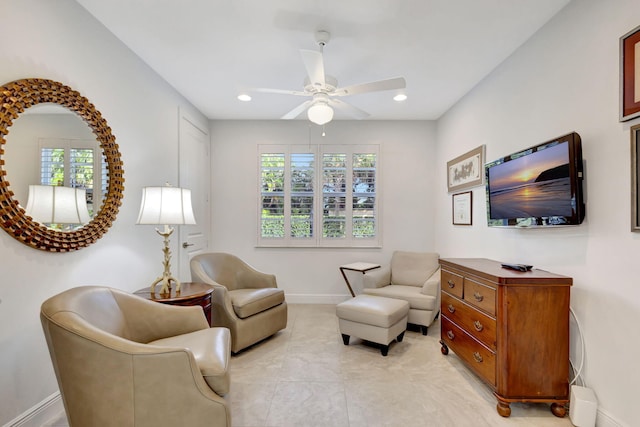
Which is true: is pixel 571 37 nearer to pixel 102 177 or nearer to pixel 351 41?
pixel 351 41

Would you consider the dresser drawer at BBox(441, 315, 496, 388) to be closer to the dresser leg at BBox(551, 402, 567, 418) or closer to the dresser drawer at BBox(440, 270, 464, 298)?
the dresser drawer at BBox(440, 270, 464, 298)

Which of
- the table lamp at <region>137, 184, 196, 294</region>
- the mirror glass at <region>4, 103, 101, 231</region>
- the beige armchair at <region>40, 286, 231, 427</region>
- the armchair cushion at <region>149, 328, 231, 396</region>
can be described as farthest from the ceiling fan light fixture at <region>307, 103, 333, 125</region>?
the beige armchair at <region>40, 286, 231, 427</region>

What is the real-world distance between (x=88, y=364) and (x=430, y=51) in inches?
122

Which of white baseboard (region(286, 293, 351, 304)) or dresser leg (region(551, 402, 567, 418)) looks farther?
white baseboard (region(286, 293, 351, 304))

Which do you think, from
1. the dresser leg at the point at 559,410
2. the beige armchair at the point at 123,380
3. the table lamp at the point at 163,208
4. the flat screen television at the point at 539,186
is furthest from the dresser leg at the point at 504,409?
the table lamp at the point at 163,208

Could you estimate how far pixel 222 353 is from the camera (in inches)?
66.2

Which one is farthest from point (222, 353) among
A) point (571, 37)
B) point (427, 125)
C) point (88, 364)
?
point (427, 125)

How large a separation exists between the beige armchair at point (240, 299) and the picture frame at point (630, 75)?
2961 millimetres

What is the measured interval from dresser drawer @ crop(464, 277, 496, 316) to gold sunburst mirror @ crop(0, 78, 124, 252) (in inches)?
109

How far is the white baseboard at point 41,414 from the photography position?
1.71m

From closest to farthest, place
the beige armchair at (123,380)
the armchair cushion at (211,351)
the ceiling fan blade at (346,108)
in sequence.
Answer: the beige armchair at (123,380) < the armchair cushion at (211,351) < the ceiling fan blade at (346,108)

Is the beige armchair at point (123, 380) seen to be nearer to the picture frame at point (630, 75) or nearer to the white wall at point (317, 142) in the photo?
the picture frame at point (630, 75)

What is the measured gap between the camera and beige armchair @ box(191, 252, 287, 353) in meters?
2.81

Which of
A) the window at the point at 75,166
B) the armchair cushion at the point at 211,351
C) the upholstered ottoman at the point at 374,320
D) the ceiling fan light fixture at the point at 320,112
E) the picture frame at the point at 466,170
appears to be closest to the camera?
the armchair cushion at the point at 211,351
